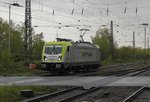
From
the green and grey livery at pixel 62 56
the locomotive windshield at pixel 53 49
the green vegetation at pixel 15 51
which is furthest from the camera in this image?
the green vegetation at pixel 15 51

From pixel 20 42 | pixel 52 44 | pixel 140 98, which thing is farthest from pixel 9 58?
pixel 20 42

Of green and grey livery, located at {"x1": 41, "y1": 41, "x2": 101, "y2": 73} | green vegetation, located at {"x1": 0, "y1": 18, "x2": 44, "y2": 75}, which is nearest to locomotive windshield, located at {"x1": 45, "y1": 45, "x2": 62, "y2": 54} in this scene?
green and grey livery, located at {"x1": 41, "y1": 41, "x2": 101, "y2": 73}

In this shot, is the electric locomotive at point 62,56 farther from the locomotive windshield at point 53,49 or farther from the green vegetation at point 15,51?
the green vegetation at point 15,51

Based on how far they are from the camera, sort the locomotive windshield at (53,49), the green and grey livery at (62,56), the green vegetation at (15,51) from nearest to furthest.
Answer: the green and grey livery at (62,56) → the locomotive windshield at (53,49) → the green vegetation at (15,51)

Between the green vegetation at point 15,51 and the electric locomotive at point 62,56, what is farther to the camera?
the green vegetation at point 15,51

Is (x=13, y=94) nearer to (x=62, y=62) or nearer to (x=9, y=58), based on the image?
(x=62, y=62)

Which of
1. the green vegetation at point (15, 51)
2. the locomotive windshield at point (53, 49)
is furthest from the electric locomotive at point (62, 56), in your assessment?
the green vegetation at point (15, 51)

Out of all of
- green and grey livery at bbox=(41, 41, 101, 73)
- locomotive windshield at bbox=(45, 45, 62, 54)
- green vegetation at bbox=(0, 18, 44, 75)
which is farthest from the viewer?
green vegetation at bbox=(0, 18, 44, 75)

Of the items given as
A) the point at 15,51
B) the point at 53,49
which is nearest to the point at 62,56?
the point at 53,49

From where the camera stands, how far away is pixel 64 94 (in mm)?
19047

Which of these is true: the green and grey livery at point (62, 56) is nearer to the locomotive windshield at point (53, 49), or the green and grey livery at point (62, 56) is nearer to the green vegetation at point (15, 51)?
the locomotive windshield at point (53, 49)

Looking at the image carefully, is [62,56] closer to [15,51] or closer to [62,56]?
[62,56]

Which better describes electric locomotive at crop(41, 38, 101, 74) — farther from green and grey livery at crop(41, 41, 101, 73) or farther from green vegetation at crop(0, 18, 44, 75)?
green vegetation at crop(0, 18, 44, 75)

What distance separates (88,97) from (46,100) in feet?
7.26
